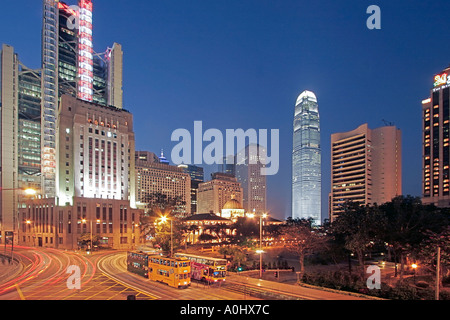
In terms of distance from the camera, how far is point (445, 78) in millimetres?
155500

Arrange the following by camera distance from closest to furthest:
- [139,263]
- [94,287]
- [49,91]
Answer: [94,287] → [139,263] → [49,91]

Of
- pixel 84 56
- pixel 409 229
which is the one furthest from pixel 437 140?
pixel 84 56

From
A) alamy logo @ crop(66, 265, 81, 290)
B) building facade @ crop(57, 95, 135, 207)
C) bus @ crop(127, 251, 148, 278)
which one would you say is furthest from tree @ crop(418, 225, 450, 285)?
building facade @ crop(57, 95, 135, 207)

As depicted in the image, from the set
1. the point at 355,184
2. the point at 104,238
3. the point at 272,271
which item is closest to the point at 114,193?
the point at 104,238

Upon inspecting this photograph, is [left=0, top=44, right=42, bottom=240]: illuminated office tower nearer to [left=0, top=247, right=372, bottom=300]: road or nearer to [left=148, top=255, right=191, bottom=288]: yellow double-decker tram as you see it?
[left=0, top=247, right=372, bottom=300]: road

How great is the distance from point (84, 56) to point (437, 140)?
16663cm

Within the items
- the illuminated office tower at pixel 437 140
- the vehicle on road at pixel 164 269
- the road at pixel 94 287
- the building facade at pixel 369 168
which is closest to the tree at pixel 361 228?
the road at pixel 94 287

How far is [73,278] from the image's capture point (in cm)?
4256

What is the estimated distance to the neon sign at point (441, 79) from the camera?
155125 millimetres

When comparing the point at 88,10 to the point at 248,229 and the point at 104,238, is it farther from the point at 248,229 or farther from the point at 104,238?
the point at 248,229

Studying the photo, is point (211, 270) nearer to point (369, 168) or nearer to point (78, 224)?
point (78, 224)

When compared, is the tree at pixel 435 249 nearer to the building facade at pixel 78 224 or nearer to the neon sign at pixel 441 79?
the building facade at pixel 78 224

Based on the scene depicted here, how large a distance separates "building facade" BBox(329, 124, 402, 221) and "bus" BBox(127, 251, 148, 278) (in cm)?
14405
